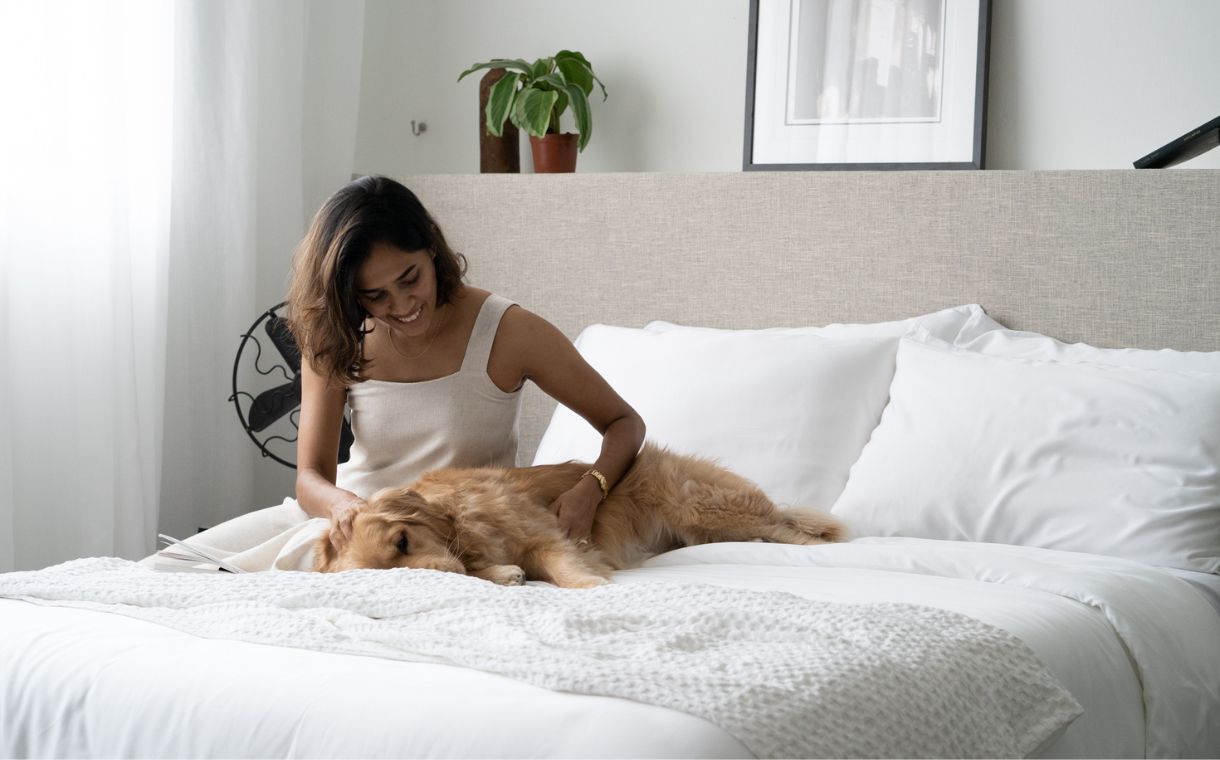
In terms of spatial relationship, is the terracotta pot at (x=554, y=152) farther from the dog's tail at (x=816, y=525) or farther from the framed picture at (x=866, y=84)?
the dog's tail at (x=816, y=525)

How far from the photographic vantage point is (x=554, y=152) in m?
3.52

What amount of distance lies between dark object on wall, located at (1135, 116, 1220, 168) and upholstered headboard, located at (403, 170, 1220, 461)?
0.03 meters

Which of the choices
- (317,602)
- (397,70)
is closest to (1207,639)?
(317,602)

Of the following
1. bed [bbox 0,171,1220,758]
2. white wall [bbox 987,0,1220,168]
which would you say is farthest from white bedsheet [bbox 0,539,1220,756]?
white wall [bbox 987,0,1220,168]

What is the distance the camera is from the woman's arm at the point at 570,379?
92.1 inches

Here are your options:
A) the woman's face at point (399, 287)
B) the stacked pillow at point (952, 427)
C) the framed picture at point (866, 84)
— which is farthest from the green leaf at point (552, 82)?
the woman's face at point (399, 287)

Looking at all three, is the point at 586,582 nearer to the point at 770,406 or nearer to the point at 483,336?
the point at 483,336

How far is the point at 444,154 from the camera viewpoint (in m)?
3.96

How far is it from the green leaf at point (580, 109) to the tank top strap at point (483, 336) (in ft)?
3.84

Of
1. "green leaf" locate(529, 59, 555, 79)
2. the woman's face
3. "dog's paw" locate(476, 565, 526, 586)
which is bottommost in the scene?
"dog's paw" locate(476, 565, 526, 586)

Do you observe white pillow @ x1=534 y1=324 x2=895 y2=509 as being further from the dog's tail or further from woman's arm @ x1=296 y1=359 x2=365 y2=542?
woman's arm @ x1=296 y1=359 x2=365 y2=542

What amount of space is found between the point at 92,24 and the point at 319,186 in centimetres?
91

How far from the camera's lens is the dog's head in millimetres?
1892

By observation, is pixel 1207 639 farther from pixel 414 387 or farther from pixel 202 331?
pixel 202 331
